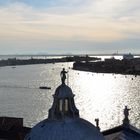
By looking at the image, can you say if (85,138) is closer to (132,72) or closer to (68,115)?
(68,115)

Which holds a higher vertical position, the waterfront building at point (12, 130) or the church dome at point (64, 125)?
Answer: the church dome at point (64, 125)

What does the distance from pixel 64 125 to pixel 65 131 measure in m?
0.26

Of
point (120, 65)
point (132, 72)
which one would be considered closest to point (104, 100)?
point (132, 72)

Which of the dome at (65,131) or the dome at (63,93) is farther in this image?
the dome at (63,93)

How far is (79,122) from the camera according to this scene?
16.3 m

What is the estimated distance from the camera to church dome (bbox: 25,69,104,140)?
15.7 m

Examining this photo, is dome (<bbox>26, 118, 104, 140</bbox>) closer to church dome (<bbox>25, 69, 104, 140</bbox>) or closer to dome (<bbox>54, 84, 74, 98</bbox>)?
church dome (<bbox>25, 69, 104, 140</bbox>)

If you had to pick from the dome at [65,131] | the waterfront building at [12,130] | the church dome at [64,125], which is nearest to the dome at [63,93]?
the church dome at [64,125]

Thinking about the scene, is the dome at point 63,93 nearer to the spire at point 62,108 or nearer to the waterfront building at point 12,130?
the spire at point 62,108

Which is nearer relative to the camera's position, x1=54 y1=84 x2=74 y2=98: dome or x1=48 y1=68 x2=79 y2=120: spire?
x1=48 y1=68 x2=79 y2=120: spire

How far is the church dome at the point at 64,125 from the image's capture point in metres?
15.7

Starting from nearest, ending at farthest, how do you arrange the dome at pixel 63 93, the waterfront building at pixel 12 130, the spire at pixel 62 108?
1. the spire at pixel 62 108
2. the dome at pixel 63 93
3. the waterfront building at pixel 12 130

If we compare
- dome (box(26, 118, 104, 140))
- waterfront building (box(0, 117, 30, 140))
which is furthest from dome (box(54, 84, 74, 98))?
waterfront building (box(0, 117, 30, 140))

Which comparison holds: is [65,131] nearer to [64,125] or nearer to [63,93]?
[64,125]
